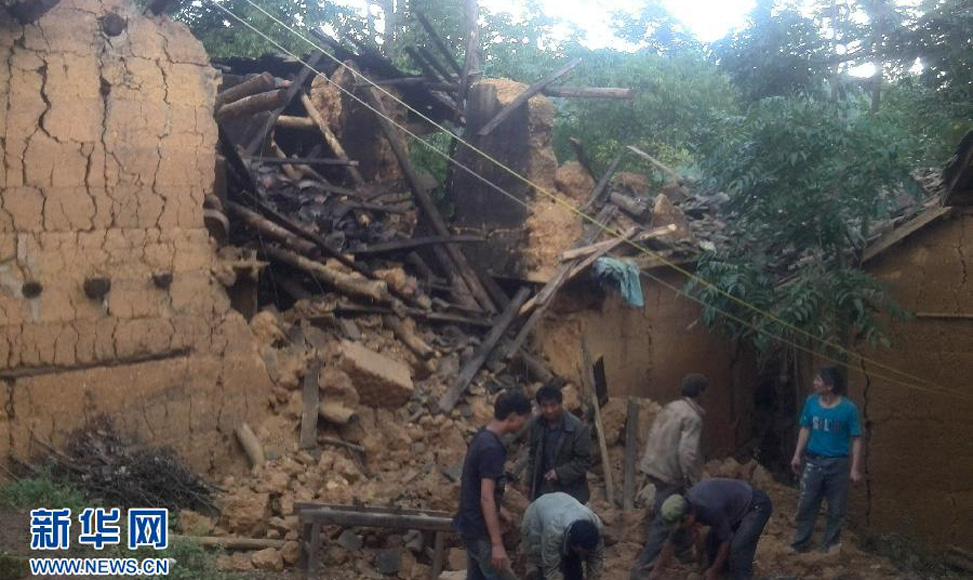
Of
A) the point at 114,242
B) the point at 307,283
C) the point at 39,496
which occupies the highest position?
the point at 114,242

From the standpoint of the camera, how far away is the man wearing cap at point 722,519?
21.6 feet

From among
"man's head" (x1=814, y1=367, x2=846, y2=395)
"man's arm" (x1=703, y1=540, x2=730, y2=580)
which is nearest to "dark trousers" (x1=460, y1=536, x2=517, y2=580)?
"man's arm" (x1=703, y1=540, x2=730, y2=580)

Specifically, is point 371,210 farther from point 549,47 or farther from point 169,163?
point 549,47

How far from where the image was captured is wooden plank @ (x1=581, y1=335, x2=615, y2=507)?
980cm

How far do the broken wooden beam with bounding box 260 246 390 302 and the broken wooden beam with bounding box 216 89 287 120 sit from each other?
146 centimetres

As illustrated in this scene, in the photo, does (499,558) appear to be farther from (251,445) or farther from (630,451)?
(630,451)

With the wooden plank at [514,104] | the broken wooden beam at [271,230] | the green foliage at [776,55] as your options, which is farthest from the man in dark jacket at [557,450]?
the green foliage at [776,55]

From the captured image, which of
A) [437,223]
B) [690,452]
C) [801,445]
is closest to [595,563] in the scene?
[690,452]

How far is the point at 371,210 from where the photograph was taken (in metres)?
11.2

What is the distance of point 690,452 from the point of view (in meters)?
7.52

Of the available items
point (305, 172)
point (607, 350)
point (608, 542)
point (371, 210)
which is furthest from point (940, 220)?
point (305, 172)

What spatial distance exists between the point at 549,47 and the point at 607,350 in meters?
12.0

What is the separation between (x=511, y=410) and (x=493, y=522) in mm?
615

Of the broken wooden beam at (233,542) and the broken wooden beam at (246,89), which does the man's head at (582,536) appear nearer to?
the broken wooden beam at (233,542)
